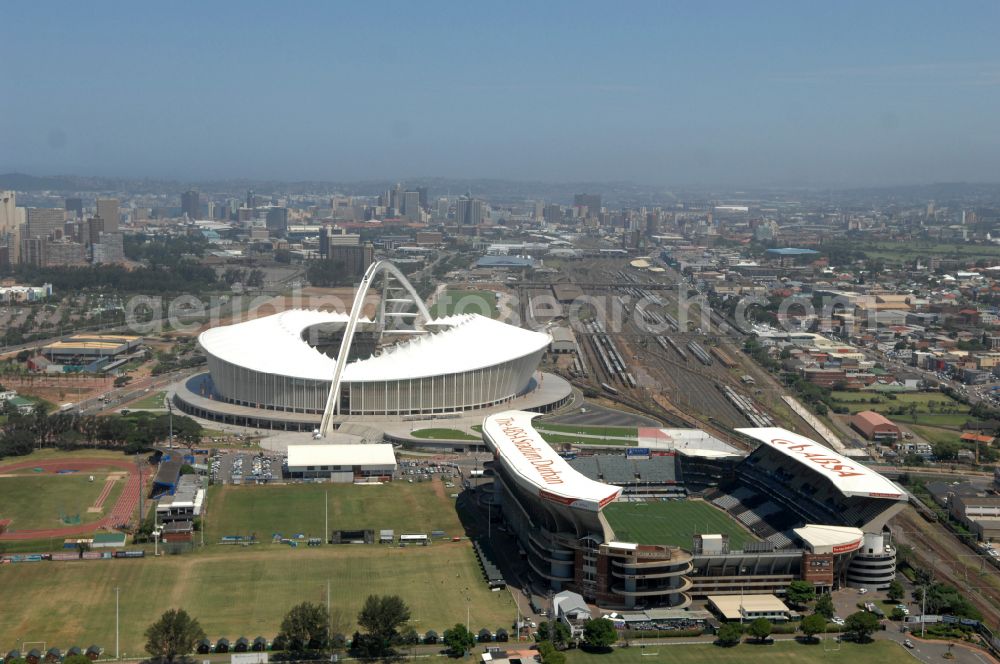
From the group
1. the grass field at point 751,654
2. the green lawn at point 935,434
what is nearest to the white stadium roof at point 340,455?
the grass field at point 751,654

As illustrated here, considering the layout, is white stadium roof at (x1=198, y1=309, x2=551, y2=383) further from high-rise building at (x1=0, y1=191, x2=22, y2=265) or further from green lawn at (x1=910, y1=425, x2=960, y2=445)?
high-rise building at (x1=0, y1=191, x2=22, y2=265)

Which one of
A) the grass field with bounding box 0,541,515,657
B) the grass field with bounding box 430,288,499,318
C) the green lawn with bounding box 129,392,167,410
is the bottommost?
the grass field with bounding box 0,541,515,657

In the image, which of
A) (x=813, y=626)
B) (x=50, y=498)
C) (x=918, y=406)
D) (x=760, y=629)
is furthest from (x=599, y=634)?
(x=918, y=406)

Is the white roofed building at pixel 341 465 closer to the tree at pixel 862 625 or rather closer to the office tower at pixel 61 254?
the tree at pixel 862 625

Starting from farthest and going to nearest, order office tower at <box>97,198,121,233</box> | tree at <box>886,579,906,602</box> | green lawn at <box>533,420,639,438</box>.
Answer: office tower at <box>97,198,121,233</box> < green lawn at <box>533,420,639,438</box> < tree at <box>886,579,906,602</box>

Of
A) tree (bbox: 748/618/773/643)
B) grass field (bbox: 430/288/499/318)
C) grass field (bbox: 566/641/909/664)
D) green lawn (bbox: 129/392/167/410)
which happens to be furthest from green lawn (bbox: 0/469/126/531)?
grass field (bbox: 430/288/499/318)

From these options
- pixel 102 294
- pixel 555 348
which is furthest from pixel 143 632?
pixel 102 294
